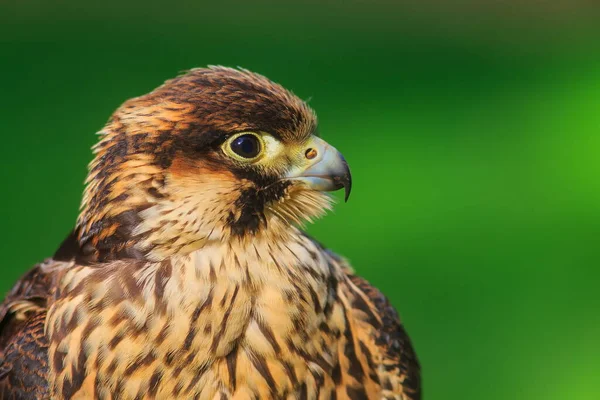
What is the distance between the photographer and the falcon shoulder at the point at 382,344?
3.00 m

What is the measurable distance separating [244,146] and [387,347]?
3.08ft

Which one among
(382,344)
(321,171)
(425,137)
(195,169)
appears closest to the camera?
(195,169)

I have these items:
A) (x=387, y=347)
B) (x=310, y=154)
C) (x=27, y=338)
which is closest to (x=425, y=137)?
(x=387, y=347)

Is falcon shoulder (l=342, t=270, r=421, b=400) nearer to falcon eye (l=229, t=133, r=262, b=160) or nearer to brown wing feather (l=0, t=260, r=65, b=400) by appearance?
falcon eye (l=229, t=133, r=262, b=160)

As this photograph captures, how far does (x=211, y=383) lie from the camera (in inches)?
102

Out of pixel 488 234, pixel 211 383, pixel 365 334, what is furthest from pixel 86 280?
pixel 488 234

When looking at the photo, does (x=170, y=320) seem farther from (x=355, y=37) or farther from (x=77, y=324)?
(x=355, y=37)

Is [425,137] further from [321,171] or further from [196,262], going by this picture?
[196,262]

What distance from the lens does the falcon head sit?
2.55 metres

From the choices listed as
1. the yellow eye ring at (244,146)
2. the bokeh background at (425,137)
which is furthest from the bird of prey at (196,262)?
the bokeh background at (425,137)

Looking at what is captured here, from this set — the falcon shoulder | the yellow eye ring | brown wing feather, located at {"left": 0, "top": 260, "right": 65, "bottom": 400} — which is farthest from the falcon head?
the falcon shoulder

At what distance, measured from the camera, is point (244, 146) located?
8.48 ft

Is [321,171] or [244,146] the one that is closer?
[244,146]

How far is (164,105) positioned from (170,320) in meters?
0.62
